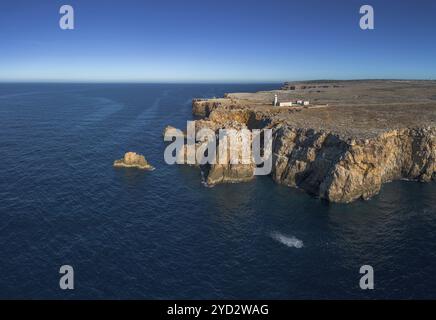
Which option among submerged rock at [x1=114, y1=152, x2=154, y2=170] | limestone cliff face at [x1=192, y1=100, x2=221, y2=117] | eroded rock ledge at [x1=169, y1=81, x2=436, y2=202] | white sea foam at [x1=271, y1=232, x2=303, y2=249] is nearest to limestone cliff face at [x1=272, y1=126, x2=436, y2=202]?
eroded rock ledge at [x1=169, y1=81, x2=436, y2=202]

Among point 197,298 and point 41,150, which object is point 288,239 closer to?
point 197,298

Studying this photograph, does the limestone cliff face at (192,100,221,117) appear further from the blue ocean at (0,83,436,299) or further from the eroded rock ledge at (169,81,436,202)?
the blue ocean at (0,83,436,299)

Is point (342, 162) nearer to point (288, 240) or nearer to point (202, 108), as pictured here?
point (288, 240)

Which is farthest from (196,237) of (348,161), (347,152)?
(347,152)

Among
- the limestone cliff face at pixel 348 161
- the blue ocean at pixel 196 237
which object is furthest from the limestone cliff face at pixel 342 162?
the blue ocean at pixel 196 237
